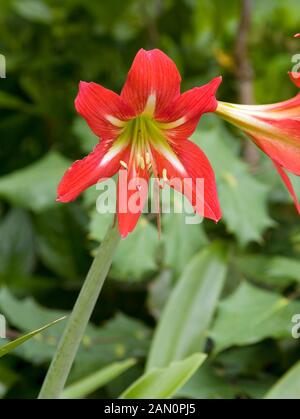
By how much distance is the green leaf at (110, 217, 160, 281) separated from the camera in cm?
119

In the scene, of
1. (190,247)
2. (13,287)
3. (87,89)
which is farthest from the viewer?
(13,287)

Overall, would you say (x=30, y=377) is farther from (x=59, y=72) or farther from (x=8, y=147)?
(x=59, y=72)

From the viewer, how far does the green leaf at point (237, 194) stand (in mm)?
1239

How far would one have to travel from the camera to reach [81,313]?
26.1 inches

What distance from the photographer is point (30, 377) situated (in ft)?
4.65

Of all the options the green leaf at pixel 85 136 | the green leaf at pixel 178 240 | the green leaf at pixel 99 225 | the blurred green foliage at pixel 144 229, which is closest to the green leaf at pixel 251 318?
the blurred green foliage at pixel 144 229

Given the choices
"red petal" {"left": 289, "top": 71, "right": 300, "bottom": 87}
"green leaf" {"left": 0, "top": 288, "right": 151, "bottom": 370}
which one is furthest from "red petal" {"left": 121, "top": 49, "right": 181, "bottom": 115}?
"green leaf" {"left": 0, "top": 288, "right": 151, "bottom": 370}

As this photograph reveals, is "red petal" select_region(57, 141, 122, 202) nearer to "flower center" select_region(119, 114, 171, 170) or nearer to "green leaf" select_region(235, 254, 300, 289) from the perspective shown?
"flower center" select_region(119, 114, 171, 170)

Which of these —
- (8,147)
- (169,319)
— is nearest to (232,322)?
(169,319)

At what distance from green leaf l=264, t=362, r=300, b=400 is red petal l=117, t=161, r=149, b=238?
0.46 m

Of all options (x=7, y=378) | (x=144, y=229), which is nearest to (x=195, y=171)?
(x=144, y=229)

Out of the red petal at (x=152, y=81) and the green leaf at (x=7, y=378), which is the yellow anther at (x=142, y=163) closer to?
the red petal at (x=152, y=81)

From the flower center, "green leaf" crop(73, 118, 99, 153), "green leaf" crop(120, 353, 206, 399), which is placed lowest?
"green leaf" crop(120, 353, 206, 399)

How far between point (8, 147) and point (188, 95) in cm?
126
